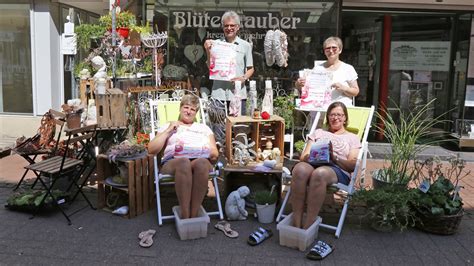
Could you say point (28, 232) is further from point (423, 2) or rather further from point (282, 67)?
point (423, 2)

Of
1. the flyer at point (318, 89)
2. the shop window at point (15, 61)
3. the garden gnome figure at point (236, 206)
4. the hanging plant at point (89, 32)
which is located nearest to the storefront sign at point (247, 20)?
the hanging plant at point (89, 32)

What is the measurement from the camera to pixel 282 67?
6.88 metres

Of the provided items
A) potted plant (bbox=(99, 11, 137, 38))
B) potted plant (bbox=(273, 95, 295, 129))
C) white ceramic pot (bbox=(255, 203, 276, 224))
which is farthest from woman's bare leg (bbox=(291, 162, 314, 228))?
potted plant (bbox=(99, 11, 137, 38))

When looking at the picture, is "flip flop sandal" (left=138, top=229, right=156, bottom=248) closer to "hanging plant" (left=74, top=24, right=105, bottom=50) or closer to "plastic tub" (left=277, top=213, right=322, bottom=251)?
"plastic tub" (left=277, top=213, right=322, bottom=251)

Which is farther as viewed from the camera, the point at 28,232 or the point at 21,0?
the point at 21,0

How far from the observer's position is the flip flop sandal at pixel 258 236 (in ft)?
11.7

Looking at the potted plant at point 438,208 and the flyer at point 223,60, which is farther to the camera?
the flyer at point 223,60

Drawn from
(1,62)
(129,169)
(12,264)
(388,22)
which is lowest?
(12,264)

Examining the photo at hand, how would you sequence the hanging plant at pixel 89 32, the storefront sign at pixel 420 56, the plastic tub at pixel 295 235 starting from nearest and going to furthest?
the plastic tub at pixel 295 235, the hanging plant at pixel 89 32, the storefront sign at pixel 420 56

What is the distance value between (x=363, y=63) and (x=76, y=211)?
5.24 metres

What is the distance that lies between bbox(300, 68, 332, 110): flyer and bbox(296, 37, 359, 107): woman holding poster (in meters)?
0.02

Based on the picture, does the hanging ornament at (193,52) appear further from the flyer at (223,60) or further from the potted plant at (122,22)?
the flyer at (223,60)

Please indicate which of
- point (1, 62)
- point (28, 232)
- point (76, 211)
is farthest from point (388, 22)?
point (1, 62)

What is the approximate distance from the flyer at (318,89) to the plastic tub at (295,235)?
156 cm
